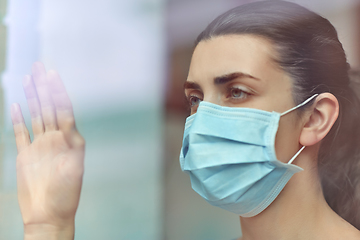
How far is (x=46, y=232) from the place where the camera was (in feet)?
3.65

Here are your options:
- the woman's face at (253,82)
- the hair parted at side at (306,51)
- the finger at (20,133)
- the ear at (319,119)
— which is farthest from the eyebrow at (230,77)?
the finger at (20,133)

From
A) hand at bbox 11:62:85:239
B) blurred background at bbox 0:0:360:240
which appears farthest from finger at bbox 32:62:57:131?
blurred background at bbox 0:0:360:240

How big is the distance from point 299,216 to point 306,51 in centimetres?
55

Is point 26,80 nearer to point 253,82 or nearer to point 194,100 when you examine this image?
point 194,100

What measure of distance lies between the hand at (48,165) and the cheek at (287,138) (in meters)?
0.69

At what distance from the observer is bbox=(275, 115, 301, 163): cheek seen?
41.6 inches

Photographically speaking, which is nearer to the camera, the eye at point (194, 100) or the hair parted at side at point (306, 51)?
the hair parted at side at point (306, 51)

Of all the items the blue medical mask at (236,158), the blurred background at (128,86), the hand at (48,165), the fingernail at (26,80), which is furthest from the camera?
the blurred background at (128,86)

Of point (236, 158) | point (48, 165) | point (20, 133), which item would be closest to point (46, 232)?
point (48, 165)

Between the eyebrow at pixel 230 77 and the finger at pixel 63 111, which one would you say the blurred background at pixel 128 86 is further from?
the eyebrow at pixel 230 77

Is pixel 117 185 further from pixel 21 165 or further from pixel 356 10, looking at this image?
pixel 356 10

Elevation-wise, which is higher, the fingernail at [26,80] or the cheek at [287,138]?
the fingernail at [26,80]

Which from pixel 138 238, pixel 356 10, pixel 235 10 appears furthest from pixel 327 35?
pixel 138 238

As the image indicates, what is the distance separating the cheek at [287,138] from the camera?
3.47 ft
